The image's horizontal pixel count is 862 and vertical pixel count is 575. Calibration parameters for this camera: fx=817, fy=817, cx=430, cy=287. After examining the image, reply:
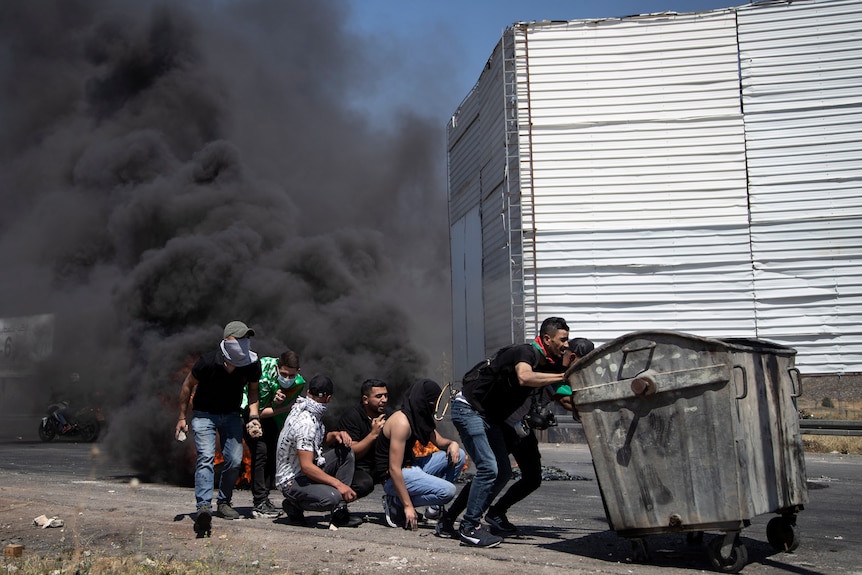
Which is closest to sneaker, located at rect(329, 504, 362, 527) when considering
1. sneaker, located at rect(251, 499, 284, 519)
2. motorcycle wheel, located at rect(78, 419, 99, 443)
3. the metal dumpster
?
sneaker, located at rect(251, 499, 284, 519)

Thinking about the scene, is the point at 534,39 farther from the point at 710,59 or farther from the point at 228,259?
the point at 228,259

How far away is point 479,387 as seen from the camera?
571 centimetres

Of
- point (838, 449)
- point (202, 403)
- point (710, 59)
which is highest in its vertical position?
point (710, 59)

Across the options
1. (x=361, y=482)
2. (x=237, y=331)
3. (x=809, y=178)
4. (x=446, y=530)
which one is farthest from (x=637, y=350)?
(x=809, y=178)

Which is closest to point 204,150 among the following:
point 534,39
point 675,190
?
point 534,39

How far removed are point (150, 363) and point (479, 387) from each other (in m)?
7.74

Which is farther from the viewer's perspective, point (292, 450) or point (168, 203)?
point (168, 203)

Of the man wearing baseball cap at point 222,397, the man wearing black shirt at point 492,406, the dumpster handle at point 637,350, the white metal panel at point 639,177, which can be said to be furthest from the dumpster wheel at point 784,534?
the white metal panel at point 639,177

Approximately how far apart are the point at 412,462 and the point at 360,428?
506 millimetres

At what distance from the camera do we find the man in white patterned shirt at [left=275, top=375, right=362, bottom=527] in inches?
244

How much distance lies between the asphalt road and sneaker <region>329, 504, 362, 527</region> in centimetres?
15

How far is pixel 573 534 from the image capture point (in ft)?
19.9

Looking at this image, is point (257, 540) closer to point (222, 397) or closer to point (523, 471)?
point (222, 397)

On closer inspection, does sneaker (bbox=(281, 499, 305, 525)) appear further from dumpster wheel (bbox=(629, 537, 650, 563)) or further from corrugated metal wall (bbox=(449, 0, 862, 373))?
corrugated metal wall (bbox=(449, 0, 862, 373))
